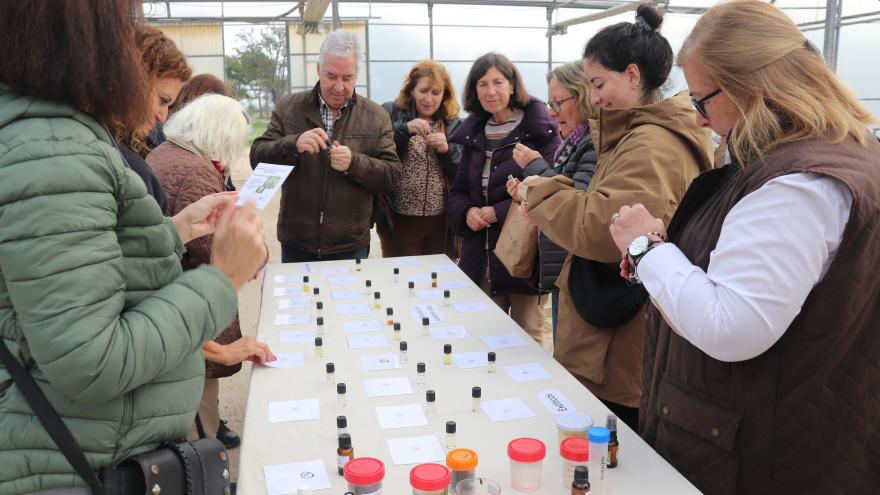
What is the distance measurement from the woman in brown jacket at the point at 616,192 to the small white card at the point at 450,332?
0.32m

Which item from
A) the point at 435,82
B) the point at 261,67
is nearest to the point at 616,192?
the point at 435,82

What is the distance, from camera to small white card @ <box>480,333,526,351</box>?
2.16 meters

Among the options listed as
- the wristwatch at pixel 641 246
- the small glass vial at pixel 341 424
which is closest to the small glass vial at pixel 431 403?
the small glass vial at pixel 341 424

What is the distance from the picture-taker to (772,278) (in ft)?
3.83

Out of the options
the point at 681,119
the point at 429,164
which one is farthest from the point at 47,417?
the point at 429,164

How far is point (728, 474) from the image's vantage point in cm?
136

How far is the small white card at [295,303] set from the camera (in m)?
2.64

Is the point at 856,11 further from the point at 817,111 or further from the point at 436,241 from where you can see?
the point at 817,111

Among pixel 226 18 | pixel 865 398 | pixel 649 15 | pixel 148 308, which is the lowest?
pixel 865 398

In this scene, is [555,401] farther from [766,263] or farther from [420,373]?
[766,263]

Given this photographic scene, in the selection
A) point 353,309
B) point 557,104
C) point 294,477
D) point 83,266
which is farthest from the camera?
point 557,104

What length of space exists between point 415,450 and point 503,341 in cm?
77

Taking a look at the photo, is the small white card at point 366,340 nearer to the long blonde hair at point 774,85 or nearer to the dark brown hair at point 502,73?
the long blonde hair at point 774,85

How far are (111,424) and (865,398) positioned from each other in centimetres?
137
